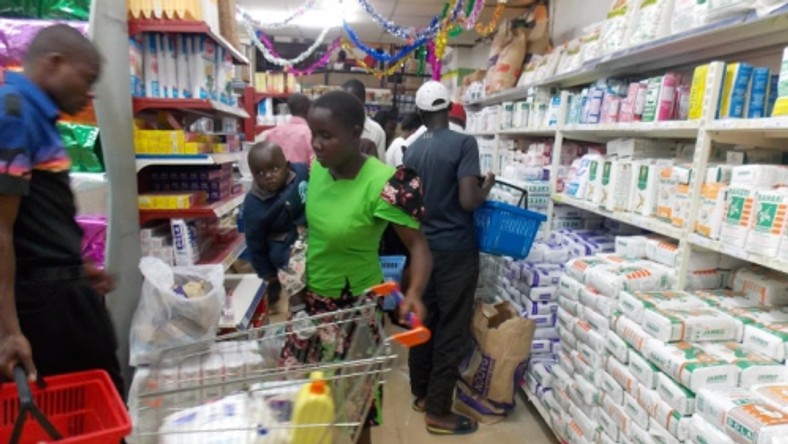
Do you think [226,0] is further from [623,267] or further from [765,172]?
[765,172]

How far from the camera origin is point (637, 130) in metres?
2.60

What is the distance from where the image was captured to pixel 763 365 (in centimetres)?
170

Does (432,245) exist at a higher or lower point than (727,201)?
lower

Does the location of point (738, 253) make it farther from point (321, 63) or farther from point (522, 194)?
Result: point (321, 63)

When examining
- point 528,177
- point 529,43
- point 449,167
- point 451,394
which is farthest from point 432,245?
point 529,43

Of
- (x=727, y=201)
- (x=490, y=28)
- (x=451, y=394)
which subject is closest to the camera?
(x=727, y=201)

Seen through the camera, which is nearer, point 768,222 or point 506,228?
point 768,222

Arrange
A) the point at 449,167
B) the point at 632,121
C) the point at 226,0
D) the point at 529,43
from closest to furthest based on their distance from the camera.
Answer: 1. the point at 632,121
2. the point at 449,167
3. the point at 226,0
4. the point at 529,43

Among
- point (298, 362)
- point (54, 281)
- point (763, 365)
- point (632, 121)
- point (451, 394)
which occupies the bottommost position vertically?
point (451, 394)

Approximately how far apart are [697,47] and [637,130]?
467 mm

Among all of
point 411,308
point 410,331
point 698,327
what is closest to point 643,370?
point 698,327

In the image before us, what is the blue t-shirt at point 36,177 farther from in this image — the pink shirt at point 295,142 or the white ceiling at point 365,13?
the white ceiling at point 365,13

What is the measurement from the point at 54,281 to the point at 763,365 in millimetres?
2384

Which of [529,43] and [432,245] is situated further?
[529,43]
